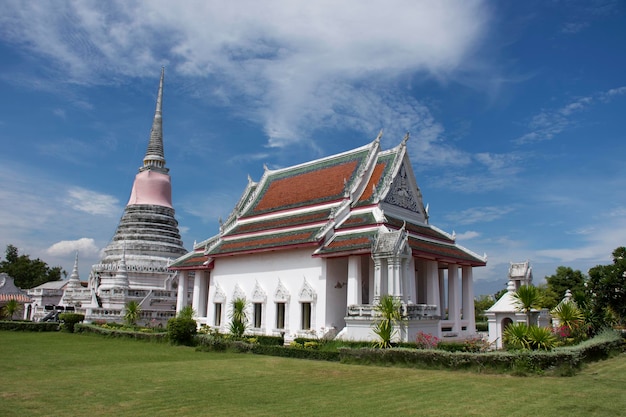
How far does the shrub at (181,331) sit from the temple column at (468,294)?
13.6 metres

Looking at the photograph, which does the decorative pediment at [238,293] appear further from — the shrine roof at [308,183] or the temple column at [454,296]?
the temple column at [454,296]

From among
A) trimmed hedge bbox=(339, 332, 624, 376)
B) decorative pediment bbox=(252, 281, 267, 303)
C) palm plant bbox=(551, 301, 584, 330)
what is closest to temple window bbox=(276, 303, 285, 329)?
decorative pediment bbox=(252, 281, 267, 303)

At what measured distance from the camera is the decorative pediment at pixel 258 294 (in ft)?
84.9

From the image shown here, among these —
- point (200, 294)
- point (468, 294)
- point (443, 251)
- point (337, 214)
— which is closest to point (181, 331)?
point (337, 214)

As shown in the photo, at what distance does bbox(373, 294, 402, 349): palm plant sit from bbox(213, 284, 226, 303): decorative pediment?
1107 cm

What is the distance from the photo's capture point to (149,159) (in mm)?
43375

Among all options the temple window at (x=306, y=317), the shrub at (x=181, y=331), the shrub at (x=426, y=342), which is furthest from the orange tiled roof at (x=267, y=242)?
the shrub at (x=426, y=342)

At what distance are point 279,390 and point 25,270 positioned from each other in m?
61.5

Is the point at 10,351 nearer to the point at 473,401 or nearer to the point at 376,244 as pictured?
the point at 376,244

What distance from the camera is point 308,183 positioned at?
2895 cm

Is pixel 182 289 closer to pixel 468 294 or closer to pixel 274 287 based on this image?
pixel 274 287

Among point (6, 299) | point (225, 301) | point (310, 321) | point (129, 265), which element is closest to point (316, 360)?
point (310, 321)

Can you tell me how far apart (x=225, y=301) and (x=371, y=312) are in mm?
10681

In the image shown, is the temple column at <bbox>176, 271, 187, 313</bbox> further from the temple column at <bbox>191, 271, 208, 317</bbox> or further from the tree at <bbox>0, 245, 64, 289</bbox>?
the tree at <bbox>0, 245, 64, 289</bbox>
